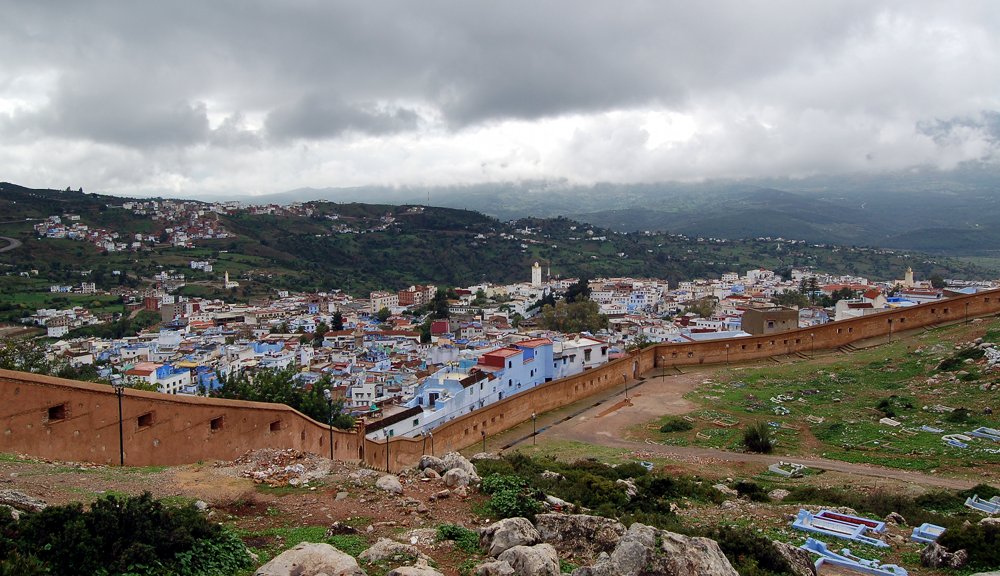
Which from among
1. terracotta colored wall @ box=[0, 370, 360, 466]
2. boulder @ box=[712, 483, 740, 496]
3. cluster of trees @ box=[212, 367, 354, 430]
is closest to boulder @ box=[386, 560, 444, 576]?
boulder @ box=[712, 483, 740, 496]

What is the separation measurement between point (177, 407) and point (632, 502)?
633 centimetres

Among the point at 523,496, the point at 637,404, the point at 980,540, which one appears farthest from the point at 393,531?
the point at 637,404

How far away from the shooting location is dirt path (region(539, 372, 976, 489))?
10.3m

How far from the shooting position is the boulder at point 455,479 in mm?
8051

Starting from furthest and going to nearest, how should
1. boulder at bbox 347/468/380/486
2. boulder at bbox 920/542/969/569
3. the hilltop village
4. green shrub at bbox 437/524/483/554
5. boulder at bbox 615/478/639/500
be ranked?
the hilltop village → boulder at bbox 615/478/639/500 → boulder at bbox 347/468/380/486 → green shrub at bbox 437/524/483/554 → boulder at bbox 920/542/969/569

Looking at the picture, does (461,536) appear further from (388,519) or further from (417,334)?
(417,334)

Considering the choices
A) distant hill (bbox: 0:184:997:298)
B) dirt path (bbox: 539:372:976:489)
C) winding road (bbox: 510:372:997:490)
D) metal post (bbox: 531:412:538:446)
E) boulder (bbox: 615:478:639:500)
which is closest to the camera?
boulder (bbox: 615:478:639:500)

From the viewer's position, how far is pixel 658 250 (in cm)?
13400

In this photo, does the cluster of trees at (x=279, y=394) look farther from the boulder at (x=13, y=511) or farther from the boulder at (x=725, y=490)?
the boulder at (x=13, y=511)

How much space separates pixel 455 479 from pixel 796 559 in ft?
12.7

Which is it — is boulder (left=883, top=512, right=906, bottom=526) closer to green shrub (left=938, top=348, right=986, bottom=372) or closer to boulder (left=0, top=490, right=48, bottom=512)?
boulder (left=0, top=490, right=48, bottom=512)

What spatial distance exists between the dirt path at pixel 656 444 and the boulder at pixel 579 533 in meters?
5.77

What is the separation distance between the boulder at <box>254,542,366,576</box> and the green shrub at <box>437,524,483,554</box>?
1096mm

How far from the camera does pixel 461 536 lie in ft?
20.5
